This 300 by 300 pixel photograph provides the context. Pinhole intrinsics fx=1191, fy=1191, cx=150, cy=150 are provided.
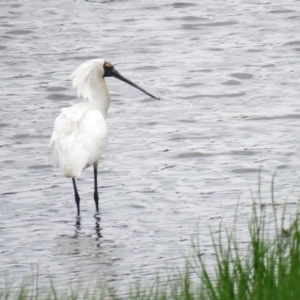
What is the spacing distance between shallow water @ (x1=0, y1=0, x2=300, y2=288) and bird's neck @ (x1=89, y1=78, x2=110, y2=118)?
0.65m

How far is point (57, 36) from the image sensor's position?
58.3 ft

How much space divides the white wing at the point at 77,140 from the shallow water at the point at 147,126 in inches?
16.5

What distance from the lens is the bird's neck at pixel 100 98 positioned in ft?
34.4

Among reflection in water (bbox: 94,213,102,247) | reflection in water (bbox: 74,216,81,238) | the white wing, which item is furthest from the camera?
the white wing

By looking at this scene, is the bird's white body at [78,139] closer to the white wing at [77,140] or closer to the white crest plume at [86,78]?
the white wing at [77,140]

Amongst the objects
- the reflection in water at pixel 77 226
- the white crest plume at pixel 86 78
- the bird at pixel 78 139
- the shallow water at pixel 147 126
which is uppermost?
the white crest plume at pixel 86 78

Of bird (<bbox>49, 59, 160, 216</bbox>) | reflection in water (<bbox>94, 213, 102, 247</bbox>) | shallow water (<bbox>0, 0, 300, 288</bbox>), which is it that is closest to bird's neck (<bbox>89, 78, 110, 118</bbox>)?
bird (<bbox>49, 59, 160, 216</bbox>)

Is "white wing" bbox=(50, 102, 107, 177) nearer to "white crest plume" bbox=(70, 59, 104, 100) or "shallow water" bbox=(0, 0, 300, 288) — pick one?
"shallow water" bbox=(0, 0, 300, 288)

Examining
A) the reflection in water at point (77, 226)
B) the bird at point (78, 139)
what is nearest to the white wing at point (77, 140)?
the bird at point (78, 139)

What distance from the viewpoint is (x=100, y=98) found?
34.6 feet

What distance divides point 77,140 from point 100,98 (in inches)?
43.3

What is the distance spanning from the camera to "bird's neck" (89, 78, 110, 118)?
1049 centimetres

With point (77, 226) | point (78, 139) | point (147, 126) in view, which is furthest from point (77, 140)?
point (147, 126)

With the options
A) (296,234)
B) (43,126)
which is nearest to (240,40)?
(43,126)
